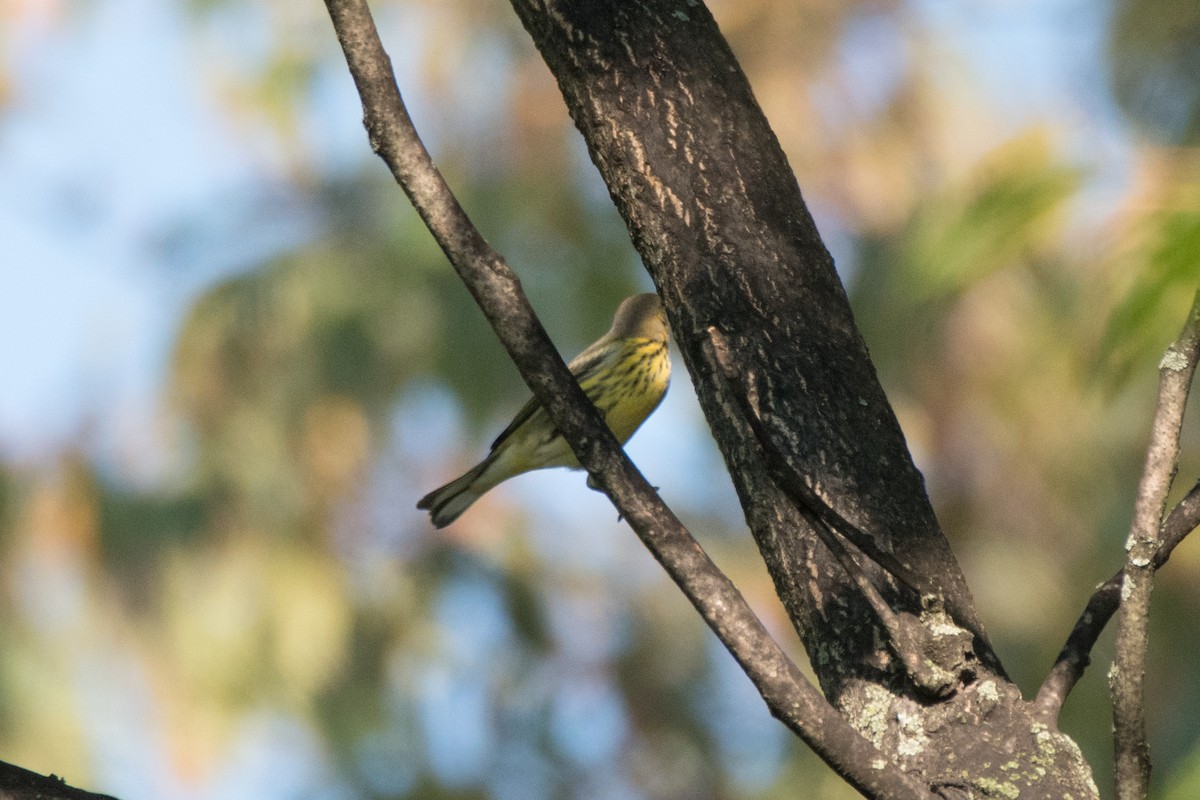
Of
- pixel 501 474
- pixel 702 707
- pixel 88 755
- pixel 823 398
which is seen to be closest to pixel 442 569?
pixel 702 707

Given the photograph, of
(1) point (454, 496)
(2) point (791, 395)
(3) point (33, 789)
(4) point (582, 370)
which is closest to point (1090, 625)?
(2) point (791, 395)

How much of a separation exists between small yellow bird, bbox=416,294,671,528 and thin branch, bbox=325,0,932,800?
3.24 m

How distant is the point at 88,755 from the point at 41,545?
68.1 inches

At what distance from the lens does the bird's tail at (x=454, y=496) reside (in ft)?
18.4

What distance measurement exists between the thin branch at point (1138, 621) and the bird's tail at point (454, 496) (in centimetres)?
378

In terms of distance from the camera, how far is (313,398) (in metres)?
9.84

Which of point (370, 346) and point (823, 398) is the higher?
point (370, 346)

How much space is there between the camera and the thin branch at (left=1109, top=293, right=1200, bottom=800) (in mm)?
1917

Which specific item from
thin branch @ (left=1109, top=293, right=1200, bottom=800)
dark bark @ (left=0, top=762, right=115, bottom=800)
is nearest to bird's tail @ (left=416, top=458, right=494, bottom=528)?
dark bark @ (left=0, top=762, right=115, bottom=800)

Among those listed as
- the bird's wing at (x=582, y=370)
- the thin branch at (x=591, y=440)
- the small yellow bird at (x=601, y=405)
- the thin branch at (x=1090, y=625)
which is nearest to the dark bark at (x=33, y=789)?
the thin branch at (x=591, y=440)

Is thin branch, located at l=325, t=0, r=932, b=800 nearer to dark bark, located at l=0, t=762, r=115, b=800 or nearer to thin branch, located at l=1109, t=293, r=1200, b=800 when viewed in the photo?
thin branch, located at l=1109, t=293, r=1200, b=800

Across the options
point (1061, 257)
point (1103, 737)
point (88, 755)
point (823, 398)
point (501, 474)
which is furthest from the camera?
point (88, 755)

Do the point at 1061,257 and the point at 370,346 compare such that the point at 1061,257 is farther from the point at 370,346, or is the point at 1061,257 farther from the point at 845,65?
the point at 370,346

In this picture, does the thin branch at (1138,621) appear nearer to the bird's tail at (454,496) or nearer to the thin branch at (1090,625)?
the thin branch at (1090,625)
